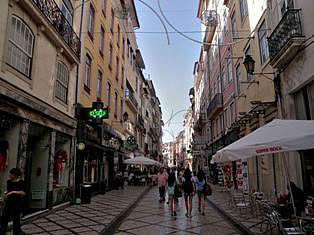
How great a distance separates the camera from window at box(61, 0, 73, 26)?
39.6 ft

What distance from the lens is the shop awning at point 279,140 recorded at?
17.5 ft

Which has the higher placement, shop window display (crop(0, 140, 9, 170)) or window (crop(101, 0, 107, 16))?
window (crop(101, 0, 107, 16))

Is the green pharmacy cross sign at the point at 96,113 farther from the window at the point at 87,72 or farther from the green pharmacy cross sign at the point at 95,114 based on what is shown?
the window at the point at 87,72

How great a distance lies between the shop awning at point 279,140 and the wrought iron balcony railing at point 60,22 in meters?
7.78

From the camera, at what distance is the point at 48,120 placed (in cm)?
1018

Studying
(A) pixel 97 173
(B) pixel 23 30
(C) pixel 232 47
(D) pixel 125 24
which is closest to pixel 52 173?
(B) pixel 23 30

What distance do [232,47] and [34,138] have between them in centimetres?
1423

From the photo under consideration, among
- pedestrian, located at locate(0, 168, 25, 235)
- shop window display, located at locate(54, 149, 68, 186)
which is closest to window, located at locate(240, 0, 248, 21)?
shop window display, located at locate(54, 149, 68, 186)

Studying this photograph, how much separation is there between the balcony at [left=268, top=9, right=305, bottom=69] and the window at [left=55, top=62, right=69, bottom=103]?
8.63 m

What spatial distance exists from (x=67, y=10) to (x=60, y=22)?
Answer: 168 centimetres

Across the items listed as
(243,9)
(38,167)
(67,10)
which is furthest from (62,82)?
(243,9)

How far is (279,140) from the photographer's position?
5.54 meters

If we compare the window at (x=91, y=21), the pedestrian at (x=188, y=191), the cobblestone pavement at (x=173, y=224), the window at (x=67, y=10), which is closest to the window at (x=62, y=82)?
the window at (x=67, y=10)

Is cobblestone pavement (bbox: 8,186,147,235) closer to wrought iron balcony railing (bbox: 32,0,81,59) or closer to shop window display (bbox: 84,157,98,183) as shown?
shop window display (bbox: 84,157,98,183)
